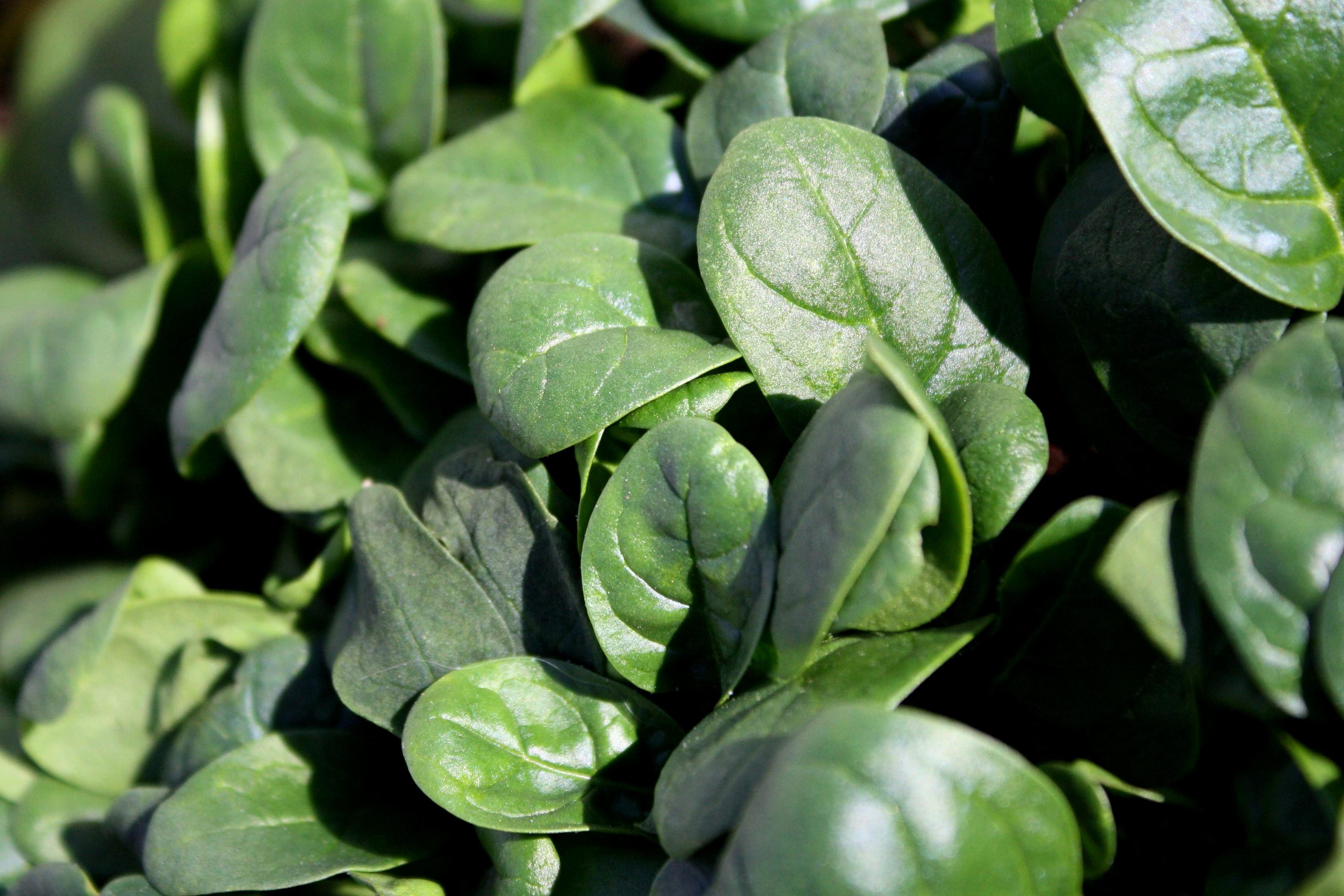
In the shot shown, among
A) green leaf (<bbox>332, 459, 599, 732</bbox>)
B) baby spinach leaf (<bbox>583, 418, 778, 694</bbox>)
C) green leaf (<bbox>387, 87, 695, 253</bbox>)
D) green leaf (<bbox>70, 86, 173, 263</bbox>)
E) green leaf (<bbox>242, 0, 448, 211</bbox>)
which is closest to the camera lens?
baby spinach leaf (<bbox>583, 418, 778, 694</bbox>)

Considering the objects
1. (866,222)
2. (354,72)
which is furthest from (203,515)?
(866,222)

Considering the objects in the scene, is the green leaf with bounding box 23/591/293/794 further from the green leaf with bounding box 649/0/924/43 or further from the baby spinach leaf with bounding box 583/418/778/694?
the green leaf with bounding box 649/0/924/43

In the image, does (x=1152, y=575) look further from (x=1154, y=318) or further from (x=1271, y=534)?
(x=1154, y=318)

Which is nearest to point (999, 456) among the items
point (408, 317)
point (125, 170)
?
point (408, 317)

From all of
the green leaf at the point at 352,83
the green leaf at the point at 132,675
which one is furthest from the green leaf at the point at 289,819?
the green leaf at the point at 352,83

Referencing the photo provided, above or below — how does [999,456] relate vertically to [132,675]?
above

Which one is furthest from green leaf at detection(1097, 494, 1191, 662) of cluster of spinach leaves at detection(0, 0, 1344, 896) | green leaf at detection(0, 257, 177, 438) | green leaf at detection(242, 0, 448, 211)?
green leaf at detection(0, 257, 177, 438)

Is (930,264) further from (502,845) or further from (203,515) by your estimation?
(203,515)
